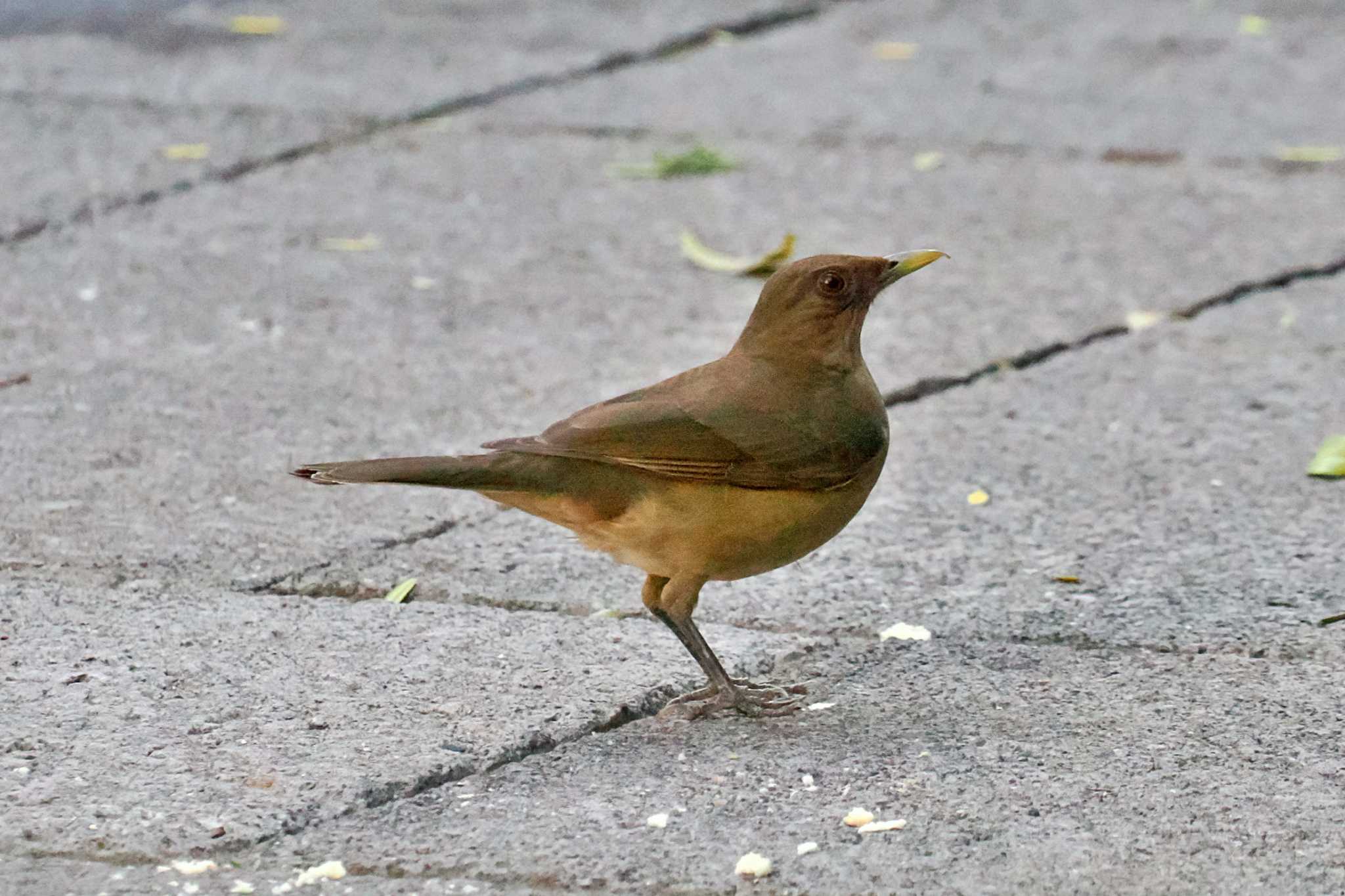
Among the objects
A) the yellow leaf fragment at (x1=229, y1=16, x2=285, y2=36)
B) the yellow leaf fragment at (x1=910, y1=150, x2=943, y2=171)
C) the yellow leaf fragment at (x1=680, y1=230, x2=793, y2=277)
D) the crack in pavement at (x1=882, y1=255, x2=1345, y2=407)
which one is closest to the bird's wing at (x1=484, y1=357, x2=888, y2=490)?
the crack in pavement at (x1=882, y1=255, x2=1345, y2=407)

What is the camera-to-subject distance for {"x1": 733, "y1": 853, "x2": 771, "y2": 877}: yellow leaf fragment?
311 centimetres

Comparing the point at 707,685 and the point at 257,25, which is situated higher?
the point at 257,25

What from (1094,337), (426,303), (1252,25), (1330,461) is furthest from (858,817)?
(1252,25)

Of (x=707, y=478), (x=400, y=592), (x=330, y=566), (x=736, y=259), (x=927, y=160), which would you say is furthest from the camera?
(x=927, y=160)

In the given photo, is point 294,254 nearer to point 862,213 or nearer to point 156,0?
point 862,213

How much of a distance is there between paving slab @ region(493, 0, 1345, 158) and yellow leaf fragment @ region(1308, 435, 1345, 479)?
2.73m

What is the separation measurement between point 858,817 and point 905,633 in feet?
2.77

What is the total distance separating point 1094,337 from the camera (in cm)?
587

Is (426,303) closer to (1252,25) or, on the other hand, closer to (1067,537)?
(1067,537)

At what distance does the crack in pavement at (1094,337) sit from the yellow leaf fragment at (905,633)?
1.04m

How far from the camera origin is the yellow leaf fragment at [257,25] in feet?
30.3

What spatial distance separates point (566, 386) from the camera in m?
5.51

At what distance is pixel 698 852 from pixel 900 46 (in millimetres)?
6461

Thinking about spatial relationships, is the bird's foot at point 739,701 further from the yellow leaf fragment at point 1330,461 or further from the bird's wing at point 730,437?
the yellow leaf fragment at point 1330,461
